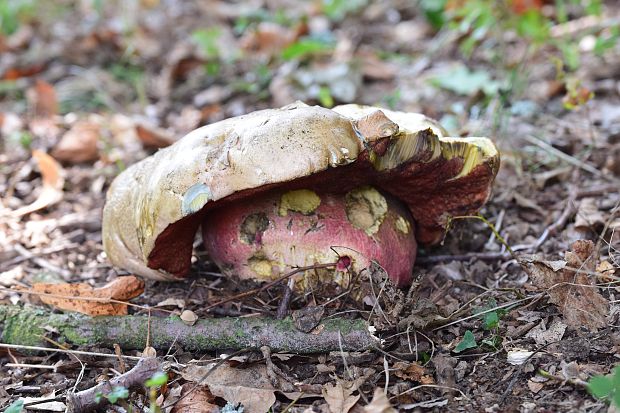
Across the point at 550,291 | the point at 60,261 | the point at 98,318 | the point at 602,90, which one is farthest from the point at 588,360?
the point at 602,90

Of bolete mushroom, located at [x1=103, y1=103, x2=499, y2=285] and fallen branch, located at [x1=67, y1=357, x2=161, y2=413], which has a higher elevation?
bolete mushroom, located at [x1=103, y1=103, x2=499, y2=285]

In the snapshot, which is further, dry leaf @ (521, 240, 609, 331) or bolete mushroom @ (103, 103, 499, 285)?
dry leaf @ (521, 240, 609, 331)

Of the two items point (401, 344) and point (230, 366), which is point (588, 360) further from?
point (230, 366)

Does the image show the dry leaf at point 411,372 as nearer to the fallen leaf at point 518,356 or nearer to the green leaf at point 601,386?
the fallen leaf at point 518,356

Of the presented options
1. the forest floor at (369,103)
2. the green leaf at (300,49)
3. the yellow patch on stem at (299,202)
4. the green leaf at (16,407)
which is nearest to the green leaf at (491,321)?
the forest floor at (369,103)

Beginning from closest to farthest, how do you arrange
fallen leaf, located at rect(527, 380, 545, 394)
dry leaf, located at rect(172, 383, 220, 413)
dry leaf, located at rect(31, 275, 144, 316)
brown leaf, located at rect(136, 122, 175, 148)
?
1. fallen leaf, located at rect(527, 380, 545, 394)
2. dry leaf, located at rect(172, 383, 220, 413)
3. dry leaf, located at rect(31, 275, 144, 316)
4. brown leaf, located at rect(136, 122, 175, 148)

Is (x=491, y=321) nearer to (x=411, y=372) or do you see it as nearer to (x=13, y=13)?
(x=411, y=372)

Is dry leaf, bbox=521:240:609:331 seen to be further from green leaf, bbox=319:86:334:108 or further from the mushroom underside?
green leaf, bbox=319:86:334:108

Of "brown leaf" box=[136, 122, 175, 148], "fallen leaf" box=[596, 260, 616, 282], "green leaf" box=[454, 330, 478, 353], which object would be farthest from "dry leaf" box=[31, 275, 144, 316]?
"fallen leaf" box=[596, 260, 616, 282]
